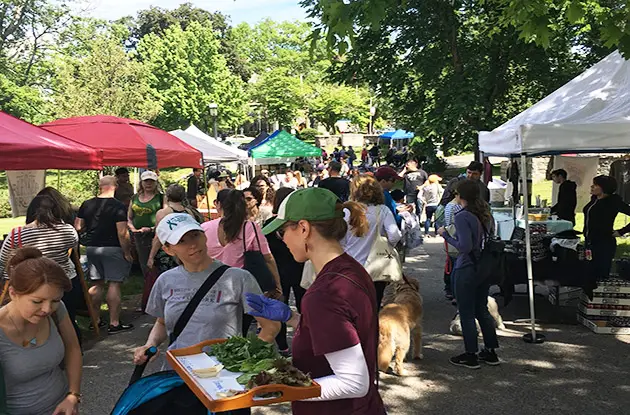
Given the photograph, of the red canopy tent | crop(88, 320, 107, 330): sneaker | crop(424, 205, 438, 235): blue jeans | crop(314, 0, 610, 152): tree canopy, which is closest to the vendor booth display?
crop(88, 320, 107, 330): sneaker

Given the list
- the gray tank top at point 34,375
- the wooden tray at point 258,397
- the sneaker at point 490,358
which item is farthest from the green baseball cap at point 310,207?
the sneaker at point 490,358

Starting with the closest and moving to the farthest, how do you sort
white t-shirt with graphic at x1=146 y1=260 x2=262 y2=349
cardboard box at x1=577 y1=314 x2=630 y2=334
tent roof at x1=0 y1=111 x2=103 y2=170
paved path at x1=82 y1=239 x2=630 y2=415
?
white t-shirt with graphic at x1=146 y1=260 x2=262 y2=349 → paved path at x1=82 y1=239 x2=630 y2=415 → tent roof at x1=0 y1=111 x2=103 y2=170 → cardboard box at x1=577 y1=314 x2=630 y2=334

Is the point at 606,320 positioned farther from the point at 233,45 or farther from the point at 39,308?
the point at 233,45

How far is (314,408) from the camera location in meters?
2.08

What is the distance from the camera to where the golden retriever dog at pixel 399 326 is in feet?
17.8

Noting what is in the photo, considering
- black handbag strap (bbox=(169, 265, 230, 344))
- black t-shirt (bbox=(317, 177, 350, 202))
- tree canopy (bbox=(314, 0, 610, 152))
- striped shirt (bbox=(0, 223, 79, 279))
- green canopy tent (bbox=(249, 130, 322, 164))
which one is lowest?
black handbag strap (bbox=(169, 265, 230, 344))

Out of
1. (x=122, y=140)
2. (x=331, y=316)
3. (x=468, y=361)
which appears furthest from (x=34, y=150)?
(x=468, y=361)

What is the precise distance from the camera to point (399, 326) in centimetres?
552

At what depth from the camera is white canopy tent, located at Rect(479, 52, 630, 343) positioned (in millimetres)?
6062

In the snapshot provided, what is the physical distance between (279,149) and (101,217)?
1500cm

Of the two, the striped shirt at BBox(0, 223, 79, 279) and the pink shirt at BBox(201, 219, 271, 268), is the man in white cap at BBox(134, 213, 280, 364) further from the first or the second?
the striped shirt at BBox(0, 223, 79, 279)

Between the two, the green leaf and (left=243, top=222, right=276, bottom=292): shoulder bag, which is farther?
the green leaf

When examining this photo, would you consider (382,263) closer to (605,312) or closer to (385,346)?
(385,346)

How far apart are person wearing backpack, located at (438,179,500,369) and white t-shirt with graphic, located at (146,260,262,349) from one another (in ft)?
9.68
